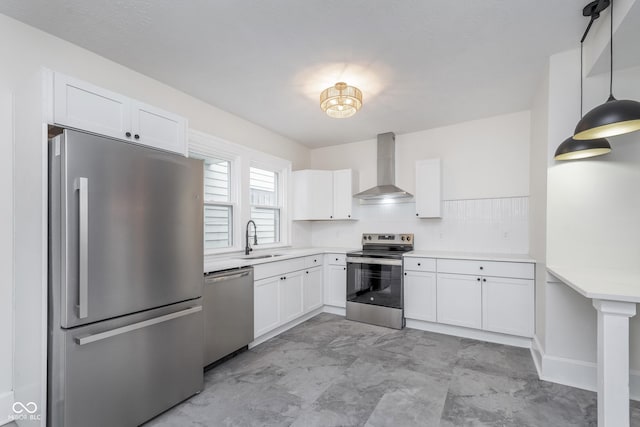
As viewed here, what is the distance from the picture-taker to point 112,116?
205 cm

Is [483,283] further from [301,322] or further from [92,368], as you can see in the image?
[92,368]

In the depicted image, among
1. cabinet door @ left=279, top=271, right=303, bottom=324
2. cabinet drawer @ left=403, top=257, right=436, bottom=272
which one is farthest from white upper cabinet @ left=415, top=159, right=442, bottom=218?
cabinet door @ left=279, top=271, right=303, bottom=324

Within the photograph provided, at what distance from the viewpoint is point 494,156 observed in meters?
3.71

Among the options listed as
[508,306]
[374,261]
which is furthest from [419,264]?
[508,306]

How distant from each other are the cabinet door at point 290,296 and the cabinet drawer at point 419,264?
134cm

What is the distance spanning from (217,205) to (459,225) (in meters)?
3.10

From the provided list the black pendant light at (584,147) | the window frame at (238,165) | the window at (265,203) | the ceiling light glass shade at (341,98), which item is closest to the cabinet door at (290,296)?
the window frame at (238,165)

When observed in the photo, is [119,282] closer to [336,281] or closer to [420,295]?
[336,281]

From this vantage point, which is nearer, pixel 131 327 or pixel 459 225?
pixel 131 327

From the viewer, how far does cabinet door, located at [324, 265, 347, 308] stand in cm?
415

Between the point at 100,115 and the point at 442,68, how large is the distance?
8.75 feet

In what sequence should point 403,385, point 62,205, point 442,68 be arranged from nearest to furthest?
point 62,205 < point 403,385 < point 442,68

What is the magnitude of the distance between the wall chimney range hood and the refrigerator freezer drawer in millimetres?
2802

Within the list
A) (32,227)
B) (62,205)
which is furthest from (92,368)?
(32,227)
